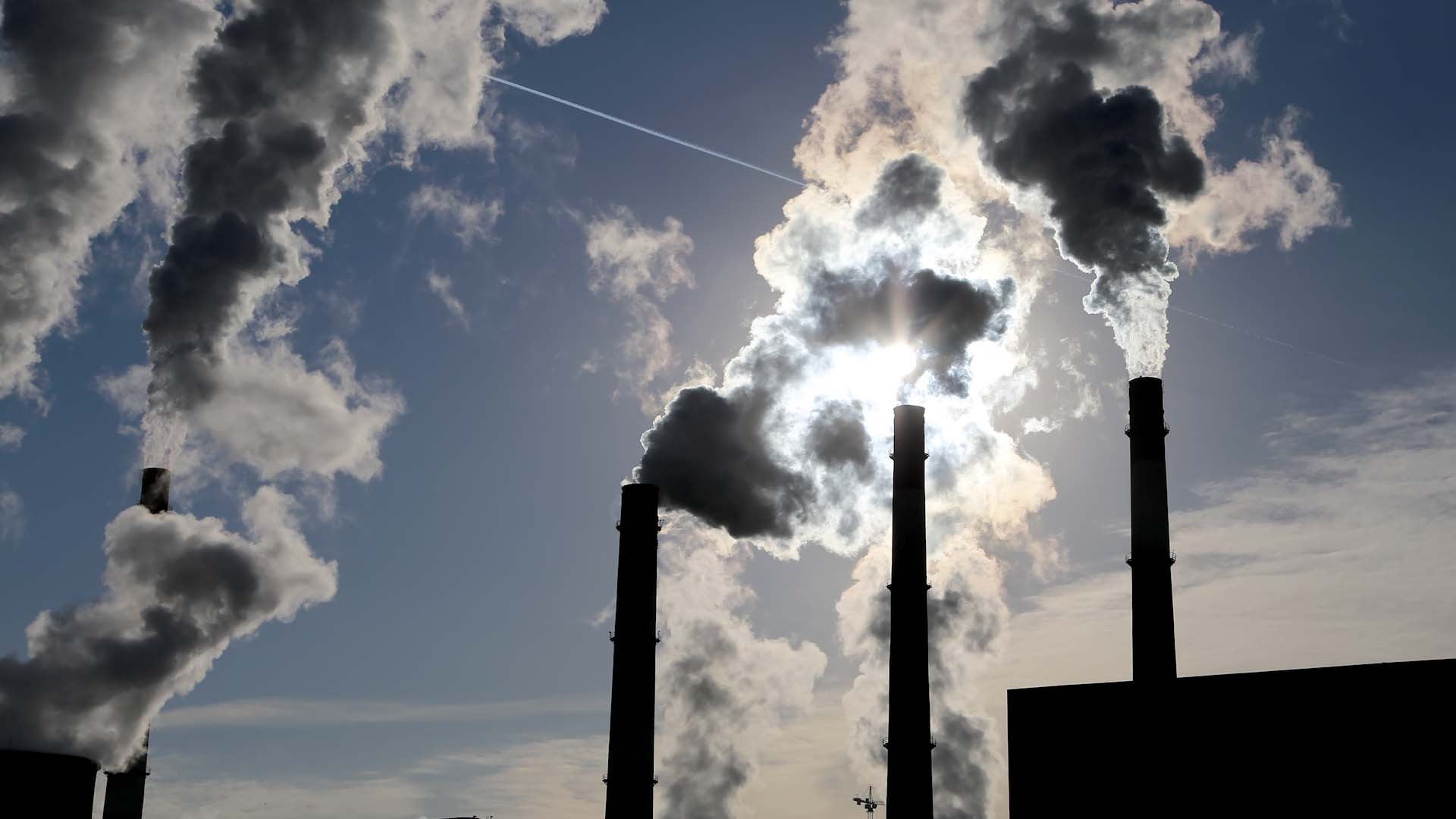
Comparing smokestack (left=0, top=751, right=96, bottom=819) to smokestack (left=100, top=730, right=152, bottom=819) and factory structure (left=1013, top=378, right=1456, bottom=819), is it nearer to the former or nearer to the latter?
smokestack (left=100, top=730, right=152, bottom=819)

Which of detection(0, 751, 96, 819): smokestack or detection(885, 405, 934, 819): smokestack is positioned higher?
detection(885, 405, 934, 819): smokestack

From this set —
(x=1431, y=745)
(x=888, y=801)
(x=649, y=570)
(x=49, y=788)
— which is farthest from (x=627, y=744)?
(x=1431, y=745)

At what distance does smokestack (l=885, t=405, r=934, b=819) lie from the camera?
28000mm

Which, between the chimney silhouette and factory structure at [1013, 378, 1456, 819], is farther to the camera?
the chimney silhouette

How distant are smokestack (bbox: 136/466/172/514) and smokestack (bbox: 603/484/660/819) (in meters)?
10.1

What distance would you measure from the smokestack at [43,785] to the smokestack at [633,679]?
992 centimetres

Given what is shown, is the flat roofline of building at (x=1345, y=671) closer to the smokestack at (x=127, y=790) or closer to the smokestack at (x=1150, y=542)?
the smokestack at (x=1150, y=542)

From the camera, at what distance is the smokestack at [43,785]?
20.5 metres

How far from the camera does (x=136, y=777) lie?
31.0 m

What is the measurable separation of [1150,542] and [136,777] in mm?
22384

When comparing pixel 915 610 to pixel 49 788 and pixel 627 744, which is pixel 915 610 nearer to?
pixel 627 744

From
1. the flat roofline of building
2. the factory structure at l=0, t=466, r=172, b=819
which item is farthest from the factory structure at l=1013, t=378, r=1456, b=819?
the factory structure at l=0, t=466, r=172, b=819

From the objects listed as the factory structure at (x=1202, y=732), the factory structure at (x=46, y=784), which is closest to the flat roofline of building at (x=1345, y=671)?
the factory structure at (x=1202, y=732)

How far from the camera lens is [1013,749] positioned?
27000 mm
